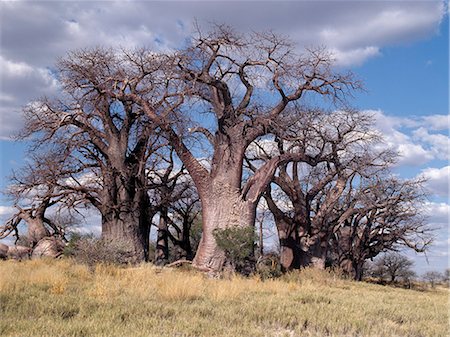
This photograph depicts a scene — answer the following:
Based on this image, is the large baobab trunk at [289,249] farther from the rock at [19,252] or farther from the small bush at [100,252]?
the rock at [19,252]

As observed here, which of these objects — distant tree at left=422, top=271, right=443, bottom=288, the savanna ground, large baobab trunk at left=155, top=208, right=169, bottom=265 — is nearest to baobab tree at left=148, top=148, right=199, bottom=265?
large baobab trunk at left=155, top=208, right=169, bottom=265

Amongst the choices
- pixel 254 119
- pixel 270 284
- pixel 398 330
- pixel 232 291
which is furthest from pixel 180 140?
pixel 398 330

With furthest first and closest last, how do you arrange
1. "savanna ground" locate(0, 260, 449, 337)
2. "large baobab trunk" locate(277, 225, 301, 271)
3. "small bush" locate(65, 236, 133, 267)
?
1. "large baobab trunk" locate(277, 225, 301, 271)
2. "small bush" locate(65, 236, 133, 267)
3. "savanna ground" locate(0, 260, 449, 337)

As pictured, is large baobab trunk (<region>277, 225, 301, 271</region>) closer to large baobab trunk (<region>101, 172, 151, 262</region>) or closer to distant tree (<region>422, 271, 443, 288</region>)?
large baobab trunk (<region>101, 172, 151, 262</region>)

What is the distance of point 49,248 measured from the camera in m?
22.0

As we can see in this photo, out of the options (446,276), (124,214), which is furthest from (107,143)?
(446,276)

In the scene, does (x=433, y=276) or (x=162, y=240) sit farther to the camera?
(x=433, y=276)

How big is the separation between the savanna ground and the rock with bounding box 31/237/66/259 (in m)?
9.73

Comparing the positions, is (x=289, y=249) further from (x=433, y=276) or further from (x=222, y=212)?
(x=433, y=276)

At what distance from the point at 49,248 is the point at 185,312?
15.0m

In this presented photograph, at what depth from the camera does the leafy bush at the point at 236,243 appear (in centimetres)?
1680

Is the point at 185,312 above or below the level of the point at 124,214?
below

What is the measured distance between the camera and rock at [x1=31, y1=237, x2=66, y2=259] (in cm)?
2180

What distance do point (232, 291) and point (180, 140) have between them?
764 cm
